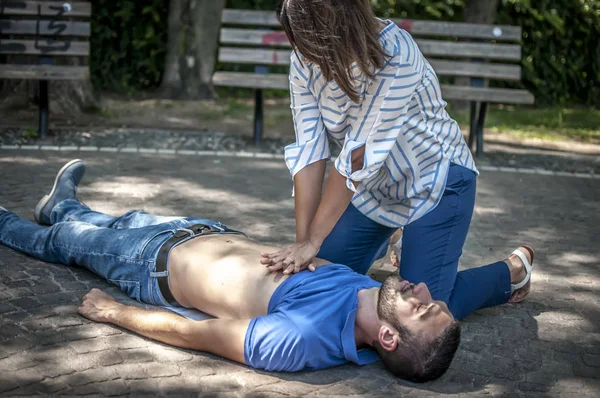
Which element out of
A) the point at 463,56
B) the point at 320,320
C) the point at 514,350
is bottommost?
the point at 514,350

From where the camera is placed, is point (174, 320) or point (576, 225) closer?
point (174, 320)

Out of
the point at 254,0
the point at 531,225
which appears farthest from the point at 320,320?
the point at 254,0

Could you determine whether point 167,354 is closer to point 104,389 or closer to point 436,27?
point 104,389

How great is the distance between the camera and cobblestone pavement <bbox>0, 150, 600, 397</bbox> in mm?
3312

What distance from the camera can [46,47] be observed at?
8375mm

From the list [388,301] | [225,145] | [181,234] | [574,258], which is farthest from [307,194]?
[225,145]

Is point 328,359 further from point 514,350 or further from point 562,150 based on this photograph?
point 562,150

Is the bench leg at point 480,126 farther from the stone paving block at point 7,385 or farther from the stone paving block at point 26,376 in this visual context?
the stone paving block at point 7,385

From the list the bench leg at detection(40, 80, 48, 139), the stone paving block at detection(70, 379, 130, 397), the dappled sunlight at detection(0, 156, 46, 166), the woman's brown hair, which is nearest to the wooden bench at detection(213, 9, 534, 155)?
the bench leg at detection(40, 80, 48, 139)

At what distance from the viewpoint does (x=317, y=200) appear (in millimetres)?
3891

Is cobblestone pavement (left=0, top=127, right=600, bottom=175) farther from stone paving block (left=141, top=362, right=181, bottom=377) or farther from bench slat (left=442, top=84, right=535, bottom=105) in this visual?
stone paving block (left=141, top=362, right=181, bottom=377)

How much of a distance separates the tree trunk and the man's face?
742cm

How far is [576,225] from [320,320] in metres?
3.33

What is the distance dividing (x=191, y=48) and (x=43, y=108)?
2673 millimetres
